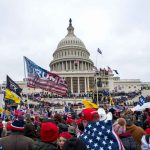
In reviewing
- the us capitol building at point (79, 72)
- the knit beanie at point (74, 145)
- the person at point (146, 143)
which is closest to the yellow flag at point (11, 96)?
the person at point (146, 143)

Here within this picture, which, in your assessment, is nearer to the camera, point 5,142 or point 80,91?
point 5,142

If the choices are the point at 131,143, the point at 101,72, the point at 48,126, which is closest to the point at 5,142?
the point at 48,126

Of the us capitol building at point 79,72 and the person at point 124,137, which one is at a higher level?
the us capitol building at point 79,72

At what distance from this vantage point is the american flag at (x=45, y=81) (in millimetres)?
24234

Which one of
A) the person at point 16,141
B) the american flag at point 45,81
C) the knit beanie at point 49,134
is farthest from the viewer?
the american flag at point 45,81

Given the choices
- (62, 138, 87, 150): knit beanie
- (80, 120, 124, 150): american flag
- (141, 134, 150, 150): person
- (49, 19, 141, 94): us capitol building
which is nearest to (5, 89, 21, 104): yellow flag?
(80, 120, 124, 150): american flag

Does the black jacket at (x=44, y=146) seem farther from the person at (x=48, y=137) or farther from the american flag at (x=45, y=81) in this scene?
the american flag at (x=45, y=81)

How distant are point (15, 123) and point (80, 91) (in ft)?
294

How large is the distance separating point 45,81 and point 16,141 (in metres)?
18.4

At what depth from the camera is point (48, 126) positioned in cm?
573

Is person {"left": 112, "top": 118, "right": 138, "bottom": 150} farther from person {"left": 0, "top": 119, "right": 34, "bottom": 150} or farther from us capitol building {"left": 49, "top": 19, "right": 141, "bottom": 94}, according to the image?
us capitol building {"left": 49, "top": 19, "right": 141, "bottom": 94}

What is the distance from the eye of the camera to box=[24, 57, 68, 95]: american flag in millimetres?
24234

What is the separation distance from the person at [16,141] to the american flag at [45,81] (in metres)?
17.4

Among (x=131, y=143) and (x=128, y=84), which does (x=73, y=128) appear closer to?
(x=131, y=143)
